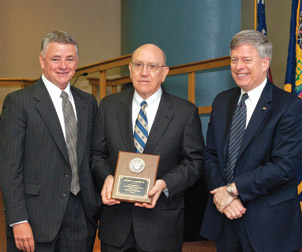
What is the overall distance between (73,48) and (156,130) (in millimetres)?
691

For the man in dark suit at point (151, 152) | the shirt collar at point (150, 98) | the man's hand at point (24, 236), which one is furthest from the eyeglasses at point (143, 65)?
the man's hand at point (24, 236)

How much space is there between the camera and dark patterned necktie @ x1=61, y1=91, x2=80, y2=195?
2.43 meters

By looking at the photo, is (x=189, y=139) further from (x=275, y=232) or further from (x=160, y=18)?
(x=160, y=18)

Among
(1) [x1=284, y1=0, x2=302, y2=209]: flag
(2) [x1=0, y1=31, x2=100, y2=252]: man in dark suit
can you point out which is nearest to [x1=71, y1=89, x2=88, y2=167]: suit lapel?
(2) [x1=0, y1=31, x2=100, y2=252]: man in dark suit

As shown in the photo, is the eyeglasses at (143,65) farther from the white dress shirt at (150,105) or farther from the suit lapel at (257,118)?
the suit lapel at (257,118)

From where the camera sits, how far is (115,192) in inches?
88.3

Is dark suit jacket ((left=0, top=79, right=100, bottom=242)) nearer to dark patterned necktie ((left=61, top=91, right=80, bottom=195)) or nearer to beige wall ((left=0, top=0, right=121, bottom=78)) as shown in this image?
dark patterned necktie ((left=61, top=91, right=80, bottom=195))

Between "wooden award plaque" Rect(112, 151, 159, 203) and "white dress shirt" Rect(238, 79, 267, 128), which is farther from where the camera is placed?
"white dress shirt" Rect(238, 79, 267, 128)

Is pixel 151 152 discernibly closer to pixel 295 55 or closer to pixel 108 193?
pixel 108 193

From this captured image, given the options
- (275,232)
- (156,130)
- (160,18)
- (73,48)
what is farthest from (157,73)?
(160,18)

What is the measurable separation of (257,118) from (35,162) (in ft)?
4.11

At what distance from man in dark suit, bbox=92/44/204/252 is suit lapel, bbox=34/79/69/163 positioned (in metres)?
0.24

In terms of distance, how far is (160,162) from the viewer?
2463mm

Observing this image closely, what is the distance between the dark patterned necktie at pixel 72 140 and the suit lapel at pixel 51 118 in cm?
5
